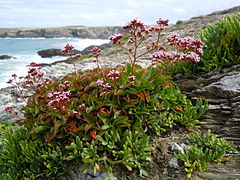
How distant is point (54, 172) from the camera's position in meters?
3.35

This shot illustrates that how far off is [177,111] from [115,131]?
1.50 meters

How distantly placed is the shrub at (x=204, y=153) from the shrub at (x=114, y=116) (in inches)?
21.7

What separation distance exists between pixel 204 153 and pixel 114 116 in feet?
5.41

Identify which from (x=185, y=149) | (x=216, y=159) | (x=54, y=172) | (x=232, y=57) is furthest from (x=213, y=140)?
(x=54, y=172)

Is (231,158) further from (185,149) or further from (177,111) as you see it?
(177,111)

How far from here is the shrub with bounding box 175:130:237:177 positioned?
304cm

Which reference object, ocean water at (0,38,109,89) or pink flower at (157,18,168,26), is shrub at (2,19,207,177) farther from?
ocean water at (0,38,109,89)

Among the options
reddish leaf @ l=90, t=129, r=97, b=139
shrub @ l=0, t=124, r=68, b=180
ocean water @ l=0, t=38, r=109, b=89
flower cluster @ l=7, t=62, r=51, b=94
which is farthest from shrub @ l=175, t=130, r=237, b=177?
ocean water @ l=0, t=38, r=109, b=89

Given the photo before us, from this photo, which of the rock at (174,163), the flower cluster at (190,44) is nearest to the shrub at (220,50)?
the flower cluster at (190,44)

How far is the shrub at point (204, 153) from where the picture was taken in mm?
3041

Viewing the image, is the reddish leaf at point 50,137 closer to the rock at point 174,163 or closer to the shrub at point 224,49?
the rock at point 174,163

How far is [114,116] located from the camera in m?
3.33

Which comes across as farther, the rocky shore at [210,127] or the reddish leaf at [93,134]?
the reddish leaf at [93,134]

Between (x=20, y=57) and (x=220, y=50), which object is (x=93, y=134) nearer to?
(x=220, y=50)
